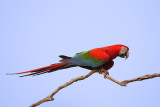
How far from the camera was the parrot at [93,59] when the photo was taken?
4.68 feet

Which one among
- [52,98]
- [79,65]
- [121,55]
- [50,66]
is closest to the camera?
[52,98]

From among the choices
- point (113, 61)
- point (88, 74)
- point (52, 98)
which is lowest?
point (52, 98)

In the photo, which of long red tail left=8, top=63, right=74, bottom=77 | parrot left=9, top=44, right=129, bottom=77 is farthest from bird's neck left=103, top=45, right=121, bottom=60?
long red tail left=8, top=63, right=74, bottom=77

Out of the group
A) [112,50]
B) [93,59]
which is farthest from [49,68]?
[112,50]

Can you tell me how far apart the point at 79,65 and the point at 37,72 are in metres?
0.31

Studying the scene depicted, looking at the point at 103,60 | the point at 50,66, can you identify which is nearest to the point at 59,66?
the point at 50,66

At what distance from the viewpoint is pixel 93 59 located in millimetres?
1512

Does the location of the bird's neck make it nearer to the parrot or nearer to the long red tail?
the parrot

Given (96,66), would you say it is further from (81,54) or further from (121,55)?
(121,55)

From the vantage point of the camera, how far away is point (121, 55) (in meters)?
1.66

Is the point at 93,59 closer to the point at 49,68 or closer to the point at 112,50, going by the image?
the point at 112,50

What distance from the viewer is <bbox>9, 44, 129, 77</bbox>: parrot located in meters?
1.43

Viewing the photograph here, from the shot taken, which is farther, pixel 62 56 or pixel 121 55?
pixel 121 55

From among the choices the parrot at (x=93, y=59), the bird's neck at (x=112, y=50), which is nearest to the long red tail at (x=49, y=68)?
A: the parrot at (x=93, y=59)
